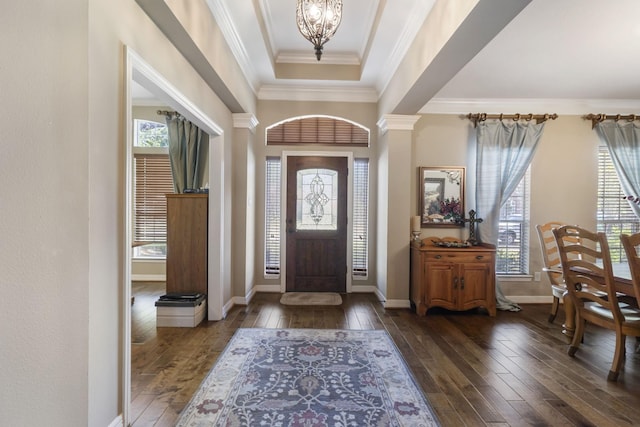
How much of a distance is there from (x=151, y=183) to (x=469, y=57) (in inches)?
204

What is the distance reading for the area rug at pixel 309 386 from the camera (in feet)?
6.50

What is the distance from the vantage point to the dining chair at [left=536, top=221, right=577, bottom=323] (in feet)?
12.1

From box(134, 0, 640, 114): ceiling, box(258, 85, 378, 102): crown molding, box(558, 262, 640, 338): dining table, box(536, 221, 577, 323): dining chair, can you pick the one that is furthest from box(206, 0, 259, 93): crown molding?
box(536, 221, 577, 323): dining chair

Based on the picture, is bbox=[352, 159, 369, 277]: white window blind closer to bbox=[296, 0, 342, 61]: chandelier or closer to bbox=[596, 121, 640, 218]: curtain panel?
bbox=[296, 0, 342, 61]: chandelier

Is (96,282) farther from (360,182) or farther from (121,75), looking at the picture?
(360,182)

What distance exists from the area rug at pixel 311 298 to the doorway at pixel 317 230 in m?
0.14

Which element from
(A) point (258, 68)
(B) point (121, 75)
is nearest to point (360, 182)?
(A) point (258, 68)

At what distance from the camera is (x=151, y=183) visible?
5.61 m

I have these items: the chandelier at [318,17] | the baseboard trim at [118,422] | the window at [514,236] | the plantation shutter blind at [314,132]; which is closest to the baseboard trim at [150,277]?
the plantation shutter blind at [314,132]

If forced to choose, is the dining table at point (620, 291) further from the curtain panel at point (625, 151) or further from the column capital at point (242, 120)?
the column capital at point (242, 120)

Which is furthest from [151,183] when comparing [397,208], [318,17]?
[318,17]

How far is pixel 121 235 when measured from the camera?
5.93 ft

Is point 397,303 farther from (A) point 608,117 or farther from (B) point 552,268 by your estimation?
(A) point 608,117

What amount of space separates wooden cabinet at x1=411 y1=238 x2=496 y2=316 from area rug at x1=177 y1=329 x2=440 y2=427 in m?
1.11
